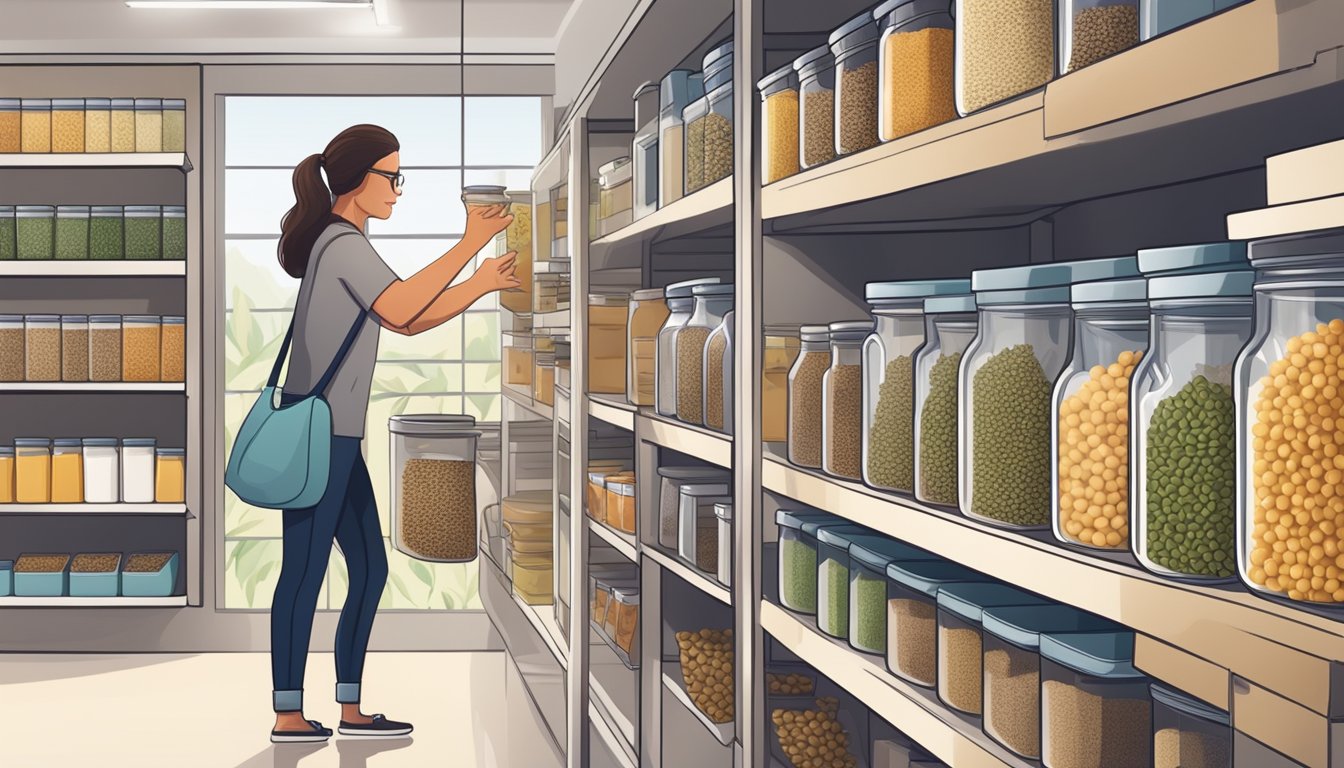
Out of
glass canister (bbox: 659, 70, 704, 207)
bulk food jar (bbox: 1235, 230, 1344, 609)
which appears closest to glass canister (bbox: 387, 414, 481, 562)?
glass canister (bbox: 659, 70, 704, 207)

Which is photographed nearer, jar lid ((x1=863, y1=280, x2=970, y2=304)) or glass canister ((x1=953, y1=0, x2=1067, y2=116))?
glass canister ((x1=953, y1=0, x2=1067, y2=116))

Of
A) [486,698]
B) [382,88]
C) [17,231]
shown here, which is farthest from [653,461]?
[17,231]

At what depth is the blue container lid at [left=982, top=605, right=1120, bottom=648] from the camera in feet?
3.52

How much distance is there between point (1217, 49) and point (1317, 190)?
0.43ft

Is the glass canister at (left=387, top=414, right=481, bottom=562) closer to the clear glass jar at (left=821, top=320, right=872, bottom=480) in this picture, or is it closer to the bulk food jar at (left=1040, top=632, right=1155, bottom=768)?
the clear glass jar at (left=821, top=320, right=872, bottom=480)

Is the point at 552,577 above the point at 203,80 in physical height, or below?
below

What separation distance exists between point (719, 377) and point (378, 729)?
241cm

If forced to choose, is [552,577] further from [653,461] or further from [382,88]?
[382,88]

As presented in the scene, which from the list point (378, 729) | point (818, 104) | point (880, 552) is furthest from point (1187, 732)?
point (378, 729)

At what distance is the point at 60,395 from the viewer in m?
4.93

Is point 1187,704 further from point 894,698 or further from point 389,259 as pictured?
point 389,259

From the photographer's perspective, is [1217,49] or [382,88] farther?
[382,88]

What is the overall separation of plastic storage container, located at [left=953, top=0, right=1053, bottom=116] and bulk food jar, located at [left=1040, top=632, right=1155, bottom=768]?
48 cm

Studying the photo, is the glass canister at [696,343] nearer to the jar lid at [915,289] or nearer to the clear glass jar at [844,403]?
the clear glass jar at [844,403]
